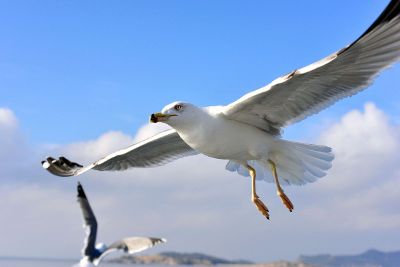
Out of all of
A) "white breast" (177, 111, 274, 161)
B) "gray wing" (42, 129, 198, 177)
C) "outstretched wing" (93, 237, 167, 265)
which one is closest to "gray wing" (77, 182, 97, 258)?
"outstretched wing" (93, 237, 167, 265)

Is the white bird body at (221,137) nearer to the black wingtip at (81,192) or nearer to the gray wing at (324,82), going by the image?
the gray wing at (324,82)

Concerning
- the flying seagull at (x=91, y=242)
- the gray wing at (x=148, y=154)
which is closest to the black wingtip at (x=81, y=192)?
the flying seagull at (x=91, y=242)

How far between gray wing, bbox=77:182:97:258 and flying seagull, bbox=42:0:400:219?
8753 mm

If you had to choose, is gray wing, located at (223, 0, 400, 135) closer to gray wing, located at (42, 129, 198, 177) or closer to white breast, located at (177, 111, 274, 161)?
white breast, located at (177, 111, 274, 161)

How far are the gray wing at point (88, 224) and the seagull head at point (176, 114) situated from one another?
935cm

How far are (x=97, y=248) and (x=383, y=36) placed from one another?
11.5 meters

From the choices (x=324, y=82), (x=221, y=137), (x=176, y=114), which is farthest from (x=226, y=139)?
(x=324, y=82)

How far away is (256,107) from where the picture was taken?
5715 millimetres

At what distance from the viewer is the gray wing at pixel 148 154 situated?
7.07 meters

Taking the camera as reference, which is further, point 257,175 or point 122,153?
point 122,153

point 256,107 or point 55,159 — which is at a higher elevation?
point 55,159

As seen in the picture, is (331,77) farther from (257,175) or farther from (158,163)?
(158,163)

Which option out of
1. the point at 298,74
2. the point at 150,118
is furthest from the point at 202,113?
the point at 298,74

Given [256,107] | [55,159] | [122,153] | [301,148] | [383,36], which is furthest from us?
[55,159]
